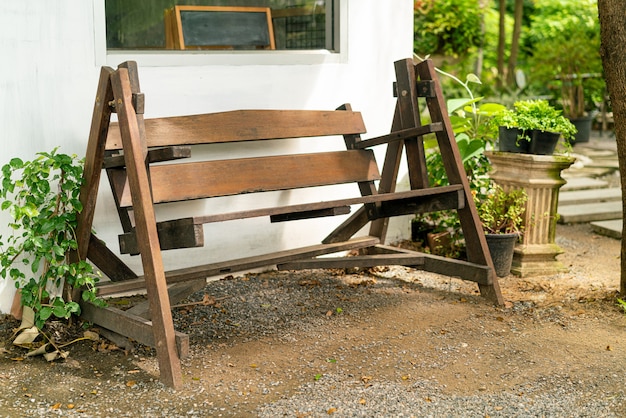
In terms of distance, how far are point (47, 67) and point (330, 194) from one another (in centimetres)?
210

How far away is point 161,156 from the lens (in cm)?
375

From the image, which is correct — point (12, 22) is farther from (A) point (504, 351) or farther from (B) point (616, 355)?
(B) point (616, 355)

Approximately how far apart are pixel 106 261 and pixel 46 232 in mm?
430

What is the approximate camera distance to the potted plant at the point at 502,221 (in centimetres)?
557

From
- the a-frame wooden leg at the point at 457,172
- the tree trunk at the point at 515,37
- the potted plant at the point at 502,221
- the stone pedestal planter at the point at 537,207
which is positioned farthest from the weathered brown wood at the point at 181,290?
the tree trunk at the point at 515,37

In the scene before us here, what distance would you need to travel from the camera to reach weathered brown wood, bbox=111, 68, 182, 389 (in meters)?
3.65

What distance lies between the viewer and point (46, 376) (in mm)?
3809

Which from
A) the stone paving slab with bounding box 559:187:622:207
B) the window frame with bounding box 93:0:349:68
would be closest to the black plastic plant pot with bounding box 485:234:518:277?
the window frame with bounding box 93:0:349:68

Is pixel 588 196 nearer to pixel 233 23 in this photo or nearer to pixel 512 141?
pixel 512 141

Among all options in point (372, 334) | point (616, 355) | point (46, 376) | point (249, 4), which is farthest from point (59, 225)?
point (616, 355)

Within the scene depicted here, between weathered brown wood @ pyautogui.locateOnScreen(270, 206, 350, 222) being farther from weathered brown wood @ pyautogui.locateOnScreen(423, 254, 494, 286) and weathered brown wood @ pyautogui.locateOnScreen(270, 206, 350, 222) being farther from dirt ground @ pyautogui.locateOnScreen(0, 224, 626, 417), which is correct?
weathered brown wood @ pyautogui.locateOnScreen(423, 254, 494, 286)

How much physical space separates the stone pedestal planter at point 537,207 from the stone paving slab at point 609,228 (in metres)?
1.53

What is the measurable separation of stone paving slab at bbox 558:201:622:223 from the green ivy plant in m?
4.86

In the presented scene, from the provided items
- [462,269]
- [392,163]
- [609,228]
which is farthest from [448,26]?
[462,269]
